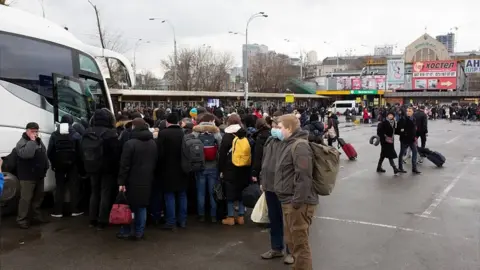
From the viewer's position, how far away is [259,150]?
6438 millimetres

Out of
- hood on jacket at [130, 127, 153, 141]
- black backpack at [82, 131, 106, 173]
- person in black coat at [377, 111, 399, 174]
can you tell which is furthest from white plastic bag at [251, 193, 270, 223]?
person in black coat at [377, 111, 399, 174]

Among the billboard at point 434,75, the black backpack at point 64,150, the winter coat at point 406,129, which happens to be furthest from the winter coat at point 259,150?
the billboard at point 434,75

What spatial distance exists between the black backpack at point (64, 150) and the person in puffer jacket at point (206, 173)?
2.10m

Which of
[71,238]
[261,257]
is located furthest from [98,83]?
[261,257]

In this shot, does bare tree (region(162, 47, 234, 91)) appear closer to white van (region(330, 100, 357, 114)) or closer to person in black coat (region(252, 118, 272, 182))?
white van (region(330, 100, 357, 114))

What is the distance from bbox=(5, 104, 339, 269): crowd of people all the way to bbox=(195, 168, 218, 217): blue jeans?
2 cm

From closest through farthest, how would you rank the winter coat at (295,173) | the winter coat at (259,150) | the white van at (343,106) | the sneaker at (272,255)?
the winter coat at (295,173) < the sneaker at (272,255) < the winter coat at (259,150) < the white van at (343,106)

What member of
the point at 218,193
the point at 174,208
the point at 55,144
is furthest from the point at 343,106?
the point at 55,144

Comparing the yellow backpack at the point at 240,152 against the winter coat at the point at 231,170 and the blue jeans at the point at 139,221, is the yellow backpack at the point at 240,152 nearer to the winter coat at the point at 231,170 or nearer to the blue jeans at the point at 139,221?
the winter coat at the point at 231,170

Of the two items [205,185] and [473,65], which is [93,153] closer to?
[205,185]

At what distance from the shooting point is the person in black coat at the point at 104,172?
6.64m

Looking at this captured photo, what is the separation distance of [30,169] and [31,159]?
171mm

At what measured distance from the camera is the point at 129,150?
19.9ft

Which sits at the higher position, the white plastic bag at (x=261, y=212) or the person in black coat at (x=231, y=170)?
the person in black coat at (x=231, y=170)
